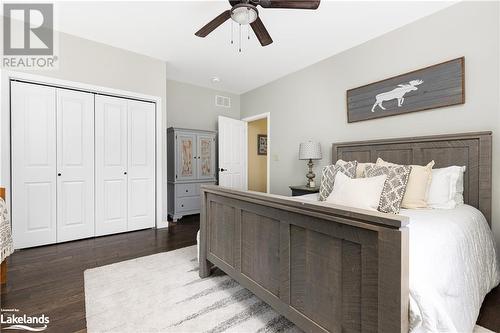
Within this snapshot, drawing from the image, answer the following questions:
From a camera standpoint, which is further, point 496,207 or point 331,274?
point 496,207

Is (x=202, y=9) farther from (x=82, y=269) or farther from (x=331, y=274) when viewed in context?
(x=82, y=269)

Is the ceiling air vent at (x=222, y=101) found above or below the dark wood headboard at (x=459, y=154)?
above

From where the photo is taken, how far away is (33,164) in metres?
2.78

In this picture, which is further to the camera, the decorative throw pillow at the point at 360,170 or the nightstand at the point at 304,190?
the nightstand at the point at 304,190

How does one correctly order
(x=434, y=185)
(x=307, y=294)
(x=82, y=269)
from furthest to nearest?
(x=82, y=269) < (x=434, y=185) < (x=307, y=294)

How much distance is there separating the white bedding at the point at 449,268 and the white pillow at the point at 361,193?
252 mm

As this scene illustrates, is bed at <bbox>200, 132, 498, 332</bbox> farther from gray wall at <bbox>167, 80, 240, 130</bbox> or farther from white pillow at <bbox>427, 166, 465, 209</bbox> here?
gray wall at <bbox>167, 80, 240, 130</bbox>

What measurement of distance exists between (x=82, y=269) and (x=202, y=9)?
2.87 m

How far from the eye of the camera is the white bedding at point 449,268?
852 millimetres

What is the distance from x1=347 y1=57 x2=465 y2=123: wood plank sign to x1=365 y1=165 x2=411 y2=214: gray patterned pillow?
947 mm

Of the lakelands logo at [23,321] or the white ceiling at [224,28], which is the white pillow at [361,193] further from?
the lakelands logo at [23,321]

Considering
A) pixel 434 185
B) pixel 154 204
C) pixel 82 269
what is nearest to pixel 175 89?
pixel 154 204

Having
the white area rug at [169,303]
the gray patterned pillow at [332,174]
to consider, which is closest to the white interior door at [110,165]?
the white area rug at [169,303]

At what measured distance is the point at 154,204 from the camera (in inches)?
147
